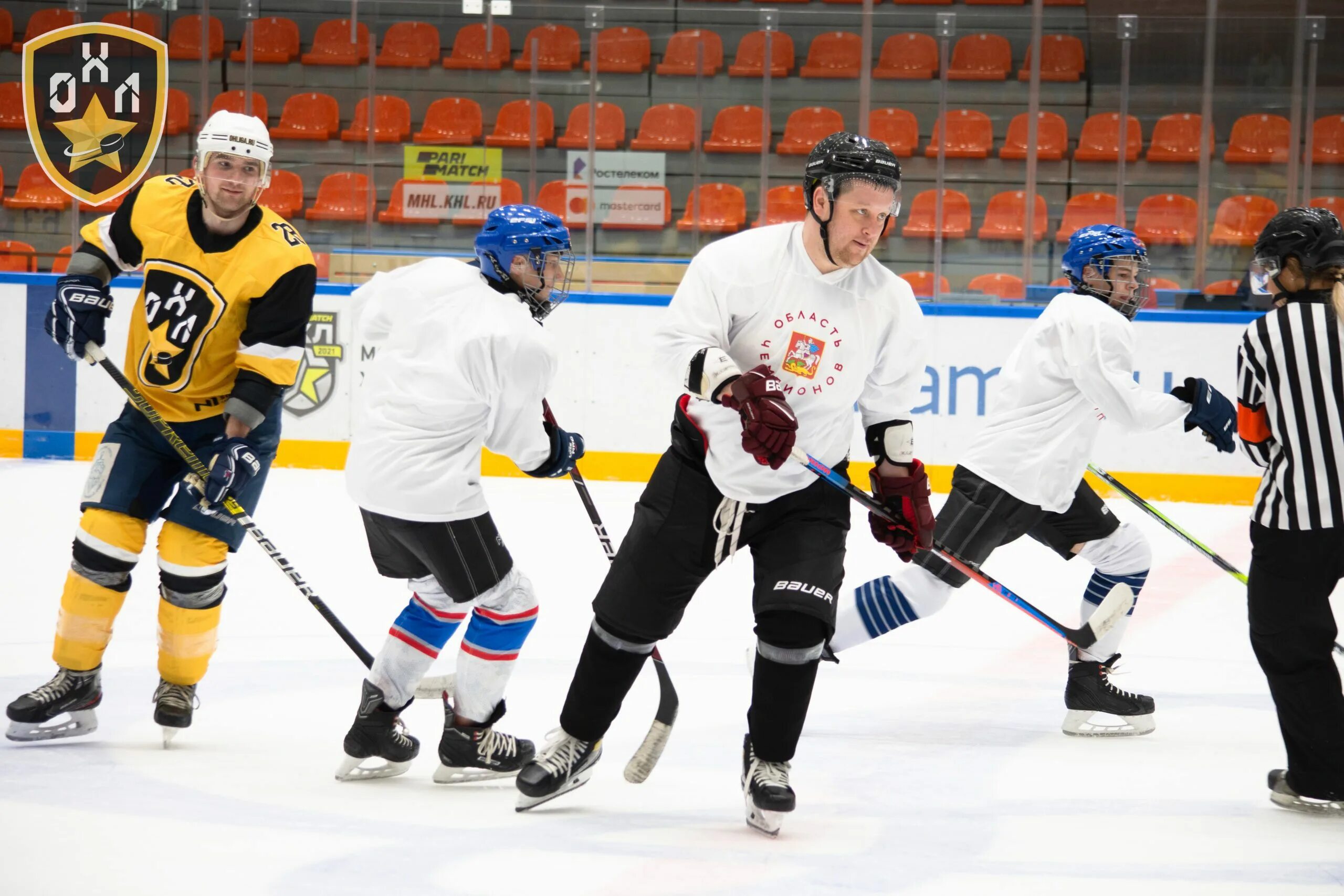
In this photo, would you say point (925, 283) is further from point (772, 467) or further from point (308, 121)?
point (772, 467)

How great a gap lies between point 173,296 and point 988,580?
6.45 ft

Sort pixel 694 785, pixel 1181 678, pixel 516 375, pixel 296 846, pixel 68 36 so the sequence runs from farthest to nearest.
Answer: pixel 68 36 < pixel 1181 678 < pixel 694 785 < pixel 516 375 < pixel 296 846

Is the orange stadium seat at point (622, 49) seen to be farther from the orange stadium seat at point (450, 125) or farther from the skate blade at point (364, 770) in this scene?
the skate blade at point (364, 770)

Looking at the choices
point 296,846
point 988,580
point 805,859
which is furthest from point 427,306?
point 988,580

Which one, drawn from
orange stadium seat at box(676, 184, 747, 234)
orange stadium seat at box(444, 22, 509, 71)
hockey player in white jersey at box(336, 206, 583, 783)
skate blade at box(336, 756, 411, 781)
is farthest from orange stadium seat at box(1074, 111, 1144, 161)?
skate blade at box(336, 756, 411, 781)

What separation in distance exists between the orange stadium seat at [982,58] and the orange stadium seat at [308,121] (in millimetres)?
3305

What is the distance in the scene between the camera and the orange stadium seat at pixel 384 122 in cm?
768

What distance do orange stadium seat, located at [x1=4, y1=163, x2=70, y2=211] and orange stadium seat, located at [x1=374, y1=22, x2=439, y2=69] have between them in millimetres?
1840

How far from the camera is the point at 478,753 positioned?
289 centimetres

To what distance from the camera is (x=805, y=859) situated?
2.54 meters

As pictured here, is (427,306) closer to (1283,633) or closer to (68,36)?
(1283,633)

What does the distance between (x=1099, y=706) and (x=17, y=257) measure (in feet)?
20.5

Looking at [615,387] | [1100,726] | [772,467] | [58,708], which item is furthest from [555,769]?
[615,387]

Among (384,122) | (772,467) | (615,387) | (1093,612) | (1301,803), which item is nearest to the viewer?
(772,467)
